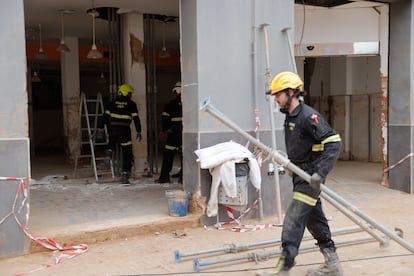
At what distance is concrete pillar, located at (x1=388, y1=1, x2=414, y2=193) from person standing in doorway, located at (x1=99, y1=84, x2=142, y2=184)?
458cm

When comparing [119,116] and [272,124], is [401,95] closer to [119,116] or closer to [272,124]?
[272,124]

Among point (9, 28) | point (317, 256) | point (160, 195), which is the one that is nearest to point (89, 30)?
point (160, 195)

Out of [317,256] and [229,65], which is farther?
[229,65]

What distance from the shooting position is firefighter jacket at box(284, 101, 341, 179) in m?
3.60

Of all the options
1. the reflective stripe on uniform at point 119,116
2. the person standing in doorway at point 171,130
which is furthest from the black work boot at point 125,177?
the reflective stripe on uniform at point 119,116

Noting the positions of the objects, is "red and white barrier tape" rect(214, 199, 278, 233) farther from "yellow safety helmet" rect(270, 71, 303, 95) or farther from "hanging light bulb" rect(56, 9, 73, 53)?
"hanging light bulb" rect(56, 9, 73, 53)

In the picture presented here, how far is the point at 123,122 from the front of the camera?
8.18 metres

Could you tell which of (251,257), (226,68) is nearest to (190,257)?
(251,257)

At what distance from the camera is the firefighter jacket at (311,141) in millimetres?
3600

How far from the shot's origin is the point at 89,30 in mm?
10812

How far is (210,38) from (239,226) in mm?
2427

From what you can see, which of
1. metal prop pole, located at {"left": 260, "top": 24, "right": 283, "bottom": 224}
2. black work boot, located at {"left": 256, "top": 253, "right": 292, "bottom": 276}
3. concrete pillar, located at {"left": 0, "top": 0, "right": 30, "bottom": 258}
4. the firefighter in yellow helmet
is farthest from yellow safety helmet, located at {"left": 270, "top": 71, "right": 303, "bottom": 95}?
concrete pillar, located at {"left": 0, "top": 0, "right": 30, "bottom": 258}

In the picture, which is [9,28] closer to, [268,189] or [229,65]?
[229,65]

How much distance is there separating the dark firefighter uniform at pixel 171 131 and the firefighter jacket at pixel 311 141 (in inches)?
179
